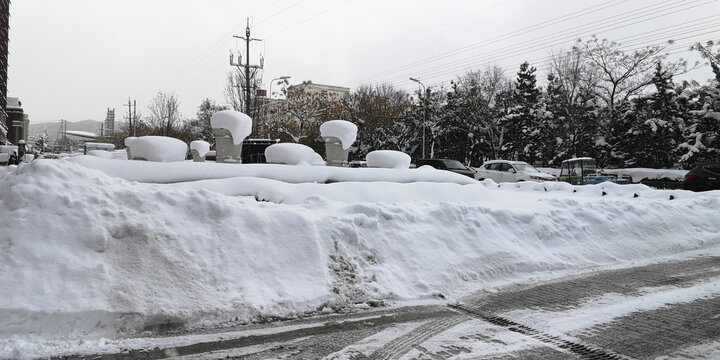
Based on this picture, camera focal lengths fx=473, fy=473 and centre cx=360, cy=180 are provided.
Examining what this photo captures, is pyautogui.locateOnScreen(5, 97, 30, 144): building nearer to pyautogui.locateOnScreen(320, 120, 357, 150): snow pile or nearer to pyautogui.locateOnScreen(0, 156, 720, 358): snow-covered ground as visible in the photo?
pyautogui.locateOnScreen(320, 120, 357, 150): snow pile

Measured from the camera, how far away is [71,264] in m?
4.45

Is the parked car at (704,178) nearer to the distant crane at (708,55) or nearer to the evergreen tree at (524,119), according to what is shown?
the distant crane at (708,55)

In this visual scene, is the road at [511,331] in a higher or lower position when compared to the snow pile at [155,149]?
lower

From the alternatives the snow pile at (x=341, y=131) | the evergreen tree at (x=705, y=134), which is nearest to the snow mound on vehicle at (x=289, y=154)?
the snow pile at (x=341, y=131)

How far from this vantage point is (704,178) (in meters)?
Answer: 17.4

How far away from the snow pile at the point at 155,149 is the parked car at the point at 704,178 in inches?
704

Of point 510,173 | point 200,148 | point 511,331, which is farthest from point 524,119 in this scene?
point 511,331

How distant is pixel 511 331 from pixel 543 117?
38.2 metres

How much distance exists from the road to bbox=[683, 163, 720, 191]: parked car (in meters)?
13.9

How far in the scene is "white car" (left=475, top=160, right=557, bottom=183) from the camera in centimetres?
2306

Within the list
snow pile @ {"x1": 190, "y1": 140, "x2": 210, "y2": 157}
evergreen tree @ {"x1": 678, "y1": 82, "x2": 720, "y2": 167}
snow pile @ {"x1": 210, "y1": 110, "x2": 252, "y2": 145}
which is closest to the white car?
evergreen tree @ {"x1": 678, "y1": 82, "x2": 720, "y2": 167}

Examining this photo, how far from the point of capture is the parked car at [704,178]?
56.1ft

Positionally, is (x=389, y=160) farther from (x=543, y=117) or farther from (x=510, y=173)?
(x=543, y=117)

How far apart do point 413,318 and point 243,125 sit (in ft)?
29.8
